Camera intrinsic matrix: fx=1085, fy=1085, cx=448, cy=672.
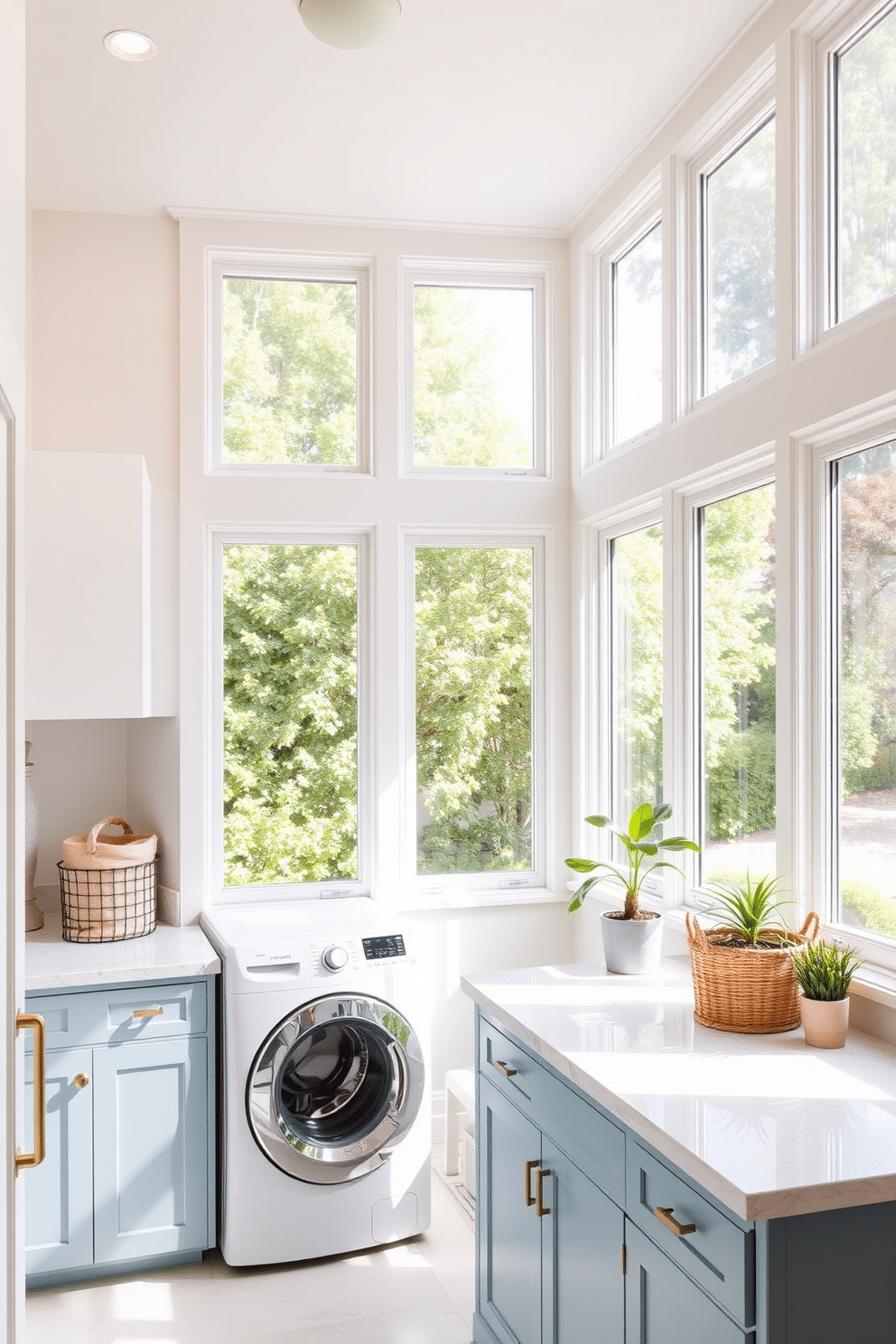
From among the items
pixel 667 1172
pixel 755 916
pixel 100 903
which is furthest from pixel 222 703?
pixel 667 1172

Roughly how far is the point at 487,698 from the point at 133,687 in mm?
1203

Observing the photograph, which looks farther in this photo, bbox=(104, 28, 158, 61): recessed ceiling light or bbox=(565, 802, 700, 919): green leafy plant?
bbox=(565, 802, 700, 919): green leafy plant

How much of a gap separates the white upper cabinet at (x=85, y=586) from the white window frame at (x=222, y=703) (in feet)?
1.18

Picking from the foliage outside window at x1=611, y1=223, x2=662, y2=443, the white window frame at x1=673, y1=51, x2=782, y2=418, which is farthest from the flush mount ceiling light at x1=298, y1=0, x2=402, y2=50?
the foliage outside window at x1=611, y1=223, x2=662, y2=443

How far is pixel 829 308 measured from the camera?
234 centimetres

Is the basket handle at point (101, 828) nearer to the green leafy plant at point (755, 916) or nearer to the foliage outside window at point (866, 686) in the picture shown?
the green leafy plant at point (755, 916)

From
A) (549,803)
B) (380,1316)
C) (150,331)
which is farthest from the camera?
(549,803)

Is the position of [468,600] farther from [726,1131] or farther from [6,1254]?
[6,1254]

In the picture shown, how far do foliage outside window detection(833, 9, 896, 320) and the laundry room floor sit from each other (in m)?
2.57

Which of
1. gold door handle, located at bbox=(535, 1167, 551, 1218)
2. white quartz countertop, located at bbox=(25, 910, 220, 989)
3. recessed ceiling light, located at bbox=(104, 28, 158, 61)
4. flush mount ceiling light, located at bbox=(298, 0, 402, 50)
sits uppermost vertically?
recessed ceiling light, located at bbox=(104, 28, 158, 61)

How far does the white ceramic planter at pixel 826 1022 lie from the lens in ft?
6.73

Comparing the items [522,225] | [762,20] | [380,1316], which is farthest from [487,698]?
[762,20]

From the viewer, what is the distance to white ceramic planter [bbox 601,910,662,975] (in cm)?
263

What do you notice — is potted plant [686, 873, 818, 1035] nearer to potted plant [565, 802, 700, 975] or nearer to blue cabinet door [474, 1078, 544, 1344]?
potted plant [565, 802, 700, 975]
